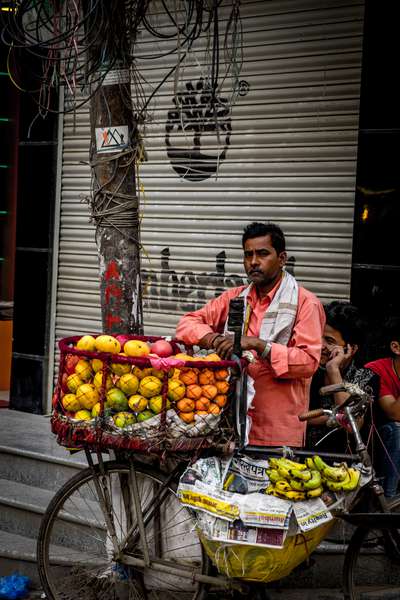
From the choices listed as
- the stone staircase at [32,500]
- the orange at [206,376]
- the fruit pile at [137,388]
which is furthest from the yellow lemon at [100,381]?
the stone staircase at [32,500]

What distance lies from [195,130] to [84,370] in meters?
3.48

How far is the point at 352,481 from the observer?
3885mm

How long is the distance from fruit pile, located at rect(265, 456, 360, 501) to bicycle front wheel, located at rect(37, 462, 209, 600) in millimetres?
588

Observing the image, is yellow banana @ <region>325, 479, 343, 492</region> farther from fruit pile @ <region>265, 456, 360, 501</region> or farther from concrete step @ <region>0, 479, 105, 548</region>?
concrete step @ <region>0, 479, 105, 548</region>

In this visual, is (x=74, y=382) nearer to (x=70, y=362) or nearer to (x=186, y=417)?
(x=70, y=362)

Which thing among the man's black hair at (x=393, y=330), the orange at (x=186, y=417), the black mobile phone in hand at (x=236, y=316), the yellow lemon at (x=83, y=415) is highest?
the black mobile phone in hand at (x=236, y=316)

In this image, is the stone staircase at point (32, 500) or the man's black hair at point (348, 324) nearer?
the stone staircase at point (32, 500)

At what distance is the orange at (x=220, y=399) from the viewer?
13.1 ft

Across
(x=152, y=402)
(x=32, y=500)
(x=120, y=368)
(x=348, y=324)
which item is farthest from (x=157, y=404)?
(x=32, y=500)

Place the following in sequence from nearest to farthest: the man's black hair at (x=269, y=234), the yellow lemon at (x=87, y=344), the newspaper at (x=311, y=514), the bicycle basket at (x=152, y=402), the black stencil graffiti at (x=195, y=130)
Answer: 1. the newspaper at (x=311, y=514)
2. the bicycle basket at (x=152, y=402)
3. the yellow lemon at (x=87, y=344)
4. the man's black hair at (x=269, y=234)
5. the black stencil graffiti at (x=195, y=130)

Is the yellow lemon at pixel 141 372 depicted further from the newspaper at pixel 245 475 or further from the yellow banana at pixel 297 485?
the yellow banana at pixel 297 485

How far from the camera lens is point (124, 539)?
14.1 feet

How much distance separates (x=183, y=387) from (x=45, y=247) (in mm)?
4142

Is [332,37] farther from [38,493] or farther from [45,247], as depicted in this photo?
[38,493]
